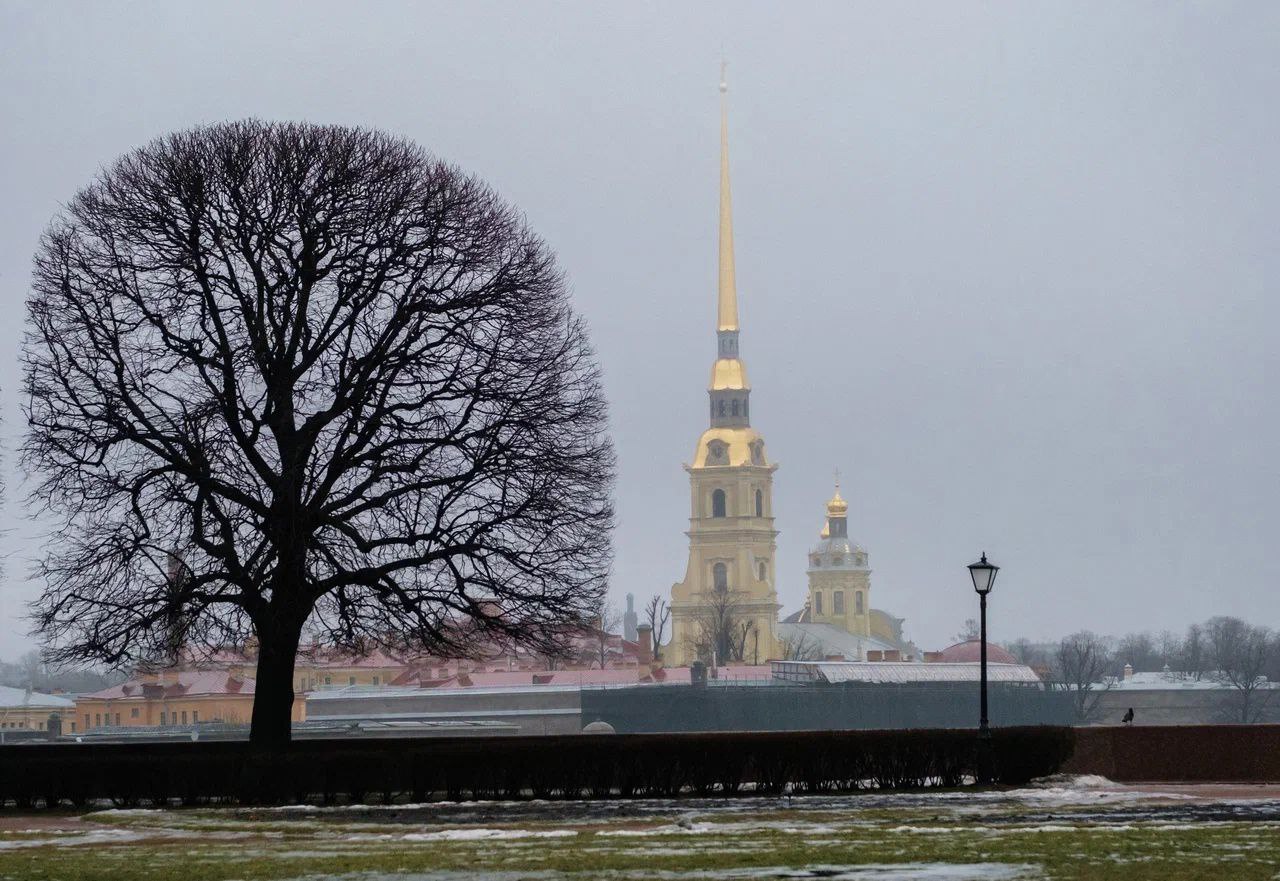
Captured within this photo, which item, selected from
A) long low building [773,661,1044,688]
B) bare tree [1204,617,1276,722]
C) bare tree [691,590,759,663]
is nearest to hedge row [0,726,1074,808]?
long low building [773,661,1044,688]

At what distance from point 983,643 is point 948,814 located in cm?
748

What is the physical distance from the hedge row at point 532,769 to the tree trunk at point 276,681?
4114mm

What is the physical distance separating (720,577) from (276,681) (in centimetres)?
16399

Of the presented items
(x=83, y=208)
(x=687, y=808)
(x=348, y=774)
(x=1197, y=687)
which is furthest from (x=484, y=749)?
(x=1197, y=687)

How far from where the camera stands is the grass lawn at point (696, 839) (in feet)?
50.7

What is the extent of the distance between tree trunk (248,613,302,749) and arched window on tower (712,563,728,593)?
531 ft

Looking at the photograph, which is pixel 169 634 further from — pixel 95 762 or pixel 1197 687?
pixel 1197 687

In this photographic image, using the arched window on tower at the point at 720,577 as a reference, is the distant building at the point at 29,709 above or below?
below

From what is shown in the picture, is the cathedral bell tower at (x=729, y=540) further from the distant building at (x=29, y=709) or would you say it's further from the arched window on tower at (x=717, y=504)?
the distant building at (x=29, y=709)

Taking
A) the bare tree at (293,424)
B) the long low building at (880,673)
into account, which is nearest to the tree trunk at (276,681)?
the bare tree at (293,424)

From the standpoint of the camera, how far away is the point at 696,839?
18.2 m

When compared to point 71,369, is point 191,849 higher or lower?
lower

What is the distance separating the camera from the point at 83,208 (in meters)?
32.6

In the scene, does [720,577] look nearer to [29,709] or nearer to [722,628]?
[722,628]
